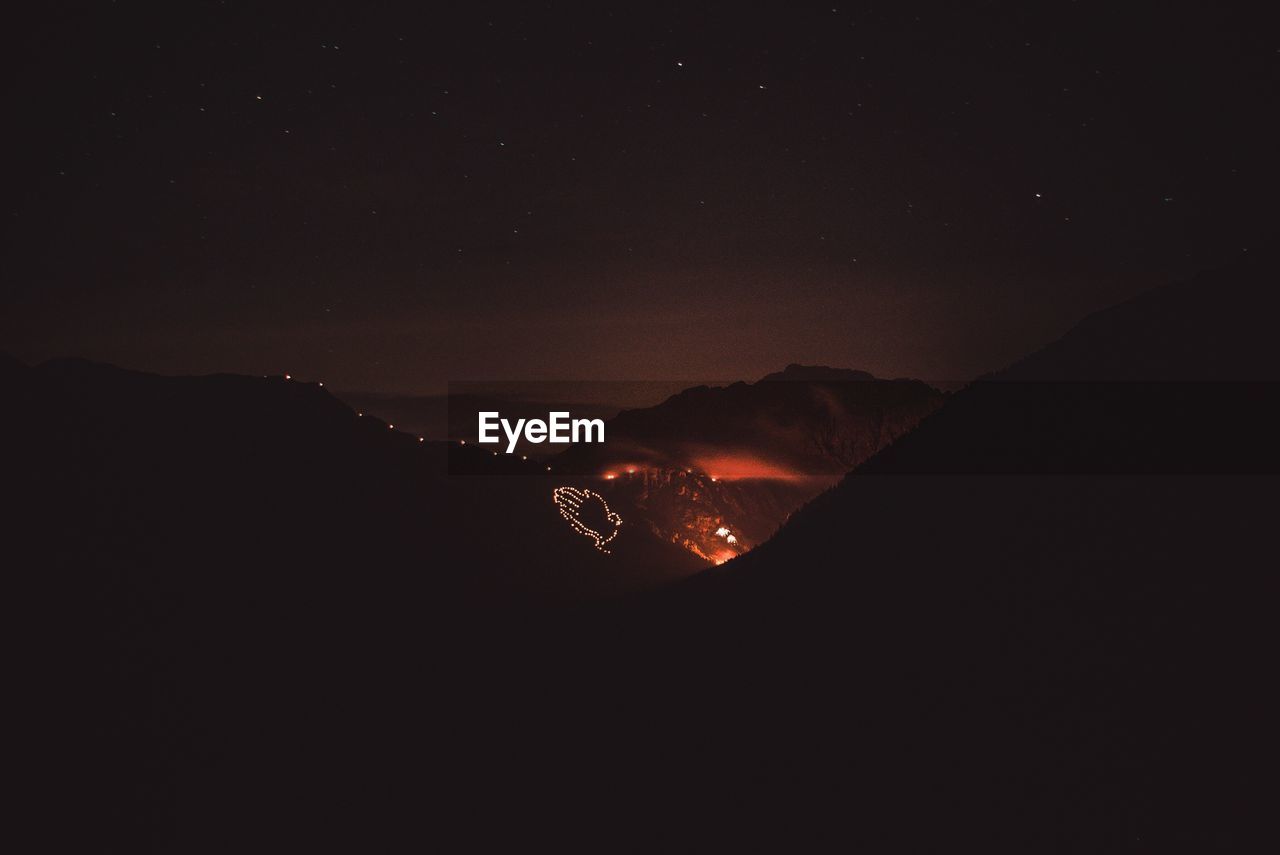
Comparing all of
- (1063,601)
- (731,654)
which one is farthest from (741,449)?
(1063,601)

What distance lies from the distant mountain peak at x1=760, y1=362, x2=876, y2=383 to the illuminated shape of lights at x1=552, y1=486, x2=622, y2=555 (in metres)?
20.7

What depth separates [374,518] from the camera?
404 inches

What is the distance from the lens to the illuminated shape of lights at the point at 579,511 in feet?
42.1

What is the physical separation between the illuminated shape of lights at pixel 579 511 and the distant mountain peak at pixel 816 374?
20695 mm

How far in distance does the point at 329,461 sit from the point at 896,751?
7.46 m

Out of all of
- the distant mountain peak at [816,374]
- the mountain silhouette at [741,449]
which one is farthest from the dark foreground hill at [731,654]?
the distant mountain peak at [816,374]

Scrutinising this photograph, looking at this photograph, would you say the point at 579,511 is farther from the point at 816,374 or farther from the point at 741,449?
the point at 816,374

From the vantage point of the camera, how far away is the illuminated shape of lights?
505 inches

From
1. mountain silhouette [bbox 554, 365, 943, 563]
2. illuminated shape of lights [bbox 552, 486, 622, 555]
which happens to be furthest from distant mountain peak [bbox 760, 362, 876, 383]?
illuminated shape of lights [bbox 552, 486, 622, 555]

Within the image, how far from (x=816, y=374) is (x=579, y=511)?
24.8 meters

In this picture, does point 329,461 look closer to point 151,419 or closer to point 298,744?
point 151,419

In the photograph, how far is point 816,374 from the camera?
119ft

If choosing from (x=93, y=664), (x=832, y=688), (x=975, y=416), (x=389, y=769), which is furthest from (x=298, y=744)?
(x=975, y=416)

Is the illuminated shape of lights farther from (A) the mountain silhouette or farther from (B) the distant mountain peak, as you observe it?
(B) the distant mountain peak
